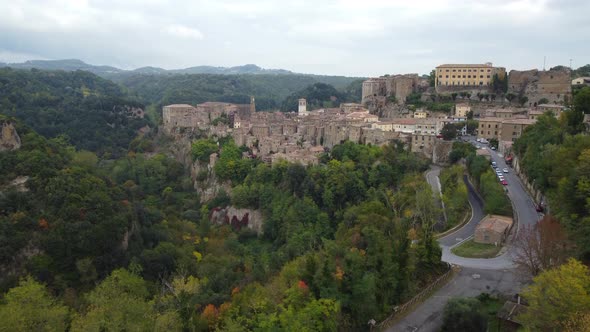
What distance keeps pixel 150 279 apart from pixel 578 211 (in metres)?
29.6

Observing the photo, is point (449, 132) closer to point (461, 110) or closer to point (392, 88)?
point (461, 110)

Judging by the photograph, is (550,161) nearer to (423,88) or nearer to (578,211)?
(578,211)

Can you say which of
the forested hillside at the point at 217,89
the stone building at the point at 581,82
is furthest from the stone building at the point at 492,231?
the forested hillside at the point at 217,89

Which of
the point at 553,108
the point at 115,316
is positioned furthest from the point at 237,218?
the point at 553,108

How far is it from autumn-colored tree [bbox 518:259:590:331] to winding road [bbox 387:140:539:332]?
461 centimetres

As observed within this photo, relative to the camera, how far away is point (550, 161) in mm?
27219

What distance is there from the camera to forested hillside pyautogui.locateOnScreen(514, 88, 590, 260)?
20.5 metres

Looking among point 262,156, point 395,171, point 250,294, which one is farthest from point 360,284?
point 262,156

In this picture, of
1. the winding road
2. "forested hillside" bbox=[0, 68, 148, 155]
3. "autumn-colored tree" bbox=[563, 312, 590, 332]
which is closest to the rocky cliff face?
"forested hillside" bbox=[0, 68, 148, 155]

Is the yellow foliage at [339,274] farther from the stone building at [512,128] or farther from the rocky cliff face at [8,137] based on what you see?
the rocky cliff face at [8,137]

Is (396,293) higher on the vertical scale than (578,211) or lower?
lower

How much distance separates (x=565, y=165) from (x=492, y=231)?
5.17 meters

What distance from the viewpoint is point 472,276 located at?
23000mm

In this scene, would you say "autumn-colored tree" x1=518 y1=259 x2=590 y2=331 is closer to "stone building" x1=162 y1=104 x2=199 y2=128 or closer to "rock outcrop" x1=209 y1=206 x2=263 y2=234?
"rock outcrop" x1=209 y1=206 x2=263 y2=234
